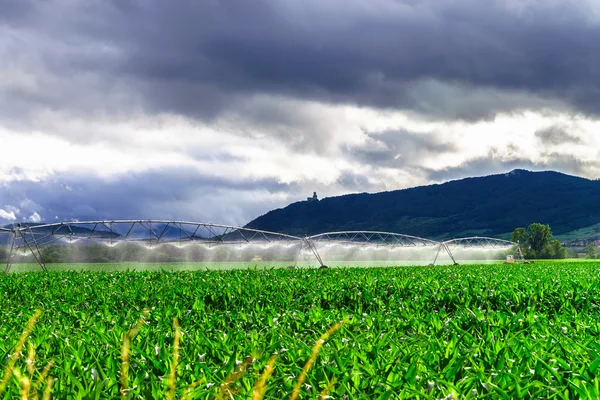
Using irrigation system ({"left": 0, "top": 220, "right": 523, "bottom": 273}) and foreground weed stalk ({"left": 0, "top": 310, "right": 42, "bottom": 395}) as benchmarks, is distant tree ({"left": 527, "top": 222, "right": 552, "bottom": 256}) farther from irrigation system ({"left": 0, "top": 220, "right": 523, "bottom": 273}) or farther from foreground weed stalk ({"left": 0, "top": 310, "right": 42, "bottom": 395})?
foreground weed stalk ({"left": 0, "top": 310, "right": 42, "bottom": 395})

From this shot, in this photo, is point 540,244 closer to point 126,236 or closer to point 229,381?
point 126,236

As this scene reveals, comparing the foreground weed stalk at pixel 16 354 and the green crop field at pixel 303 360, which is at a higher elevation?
the foreground weed stalk at pixel 16 354

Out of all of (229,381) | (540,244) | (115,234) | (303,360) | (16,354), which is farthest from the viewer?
(540,244)

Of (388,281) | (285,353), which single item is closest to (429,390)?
(285,353)

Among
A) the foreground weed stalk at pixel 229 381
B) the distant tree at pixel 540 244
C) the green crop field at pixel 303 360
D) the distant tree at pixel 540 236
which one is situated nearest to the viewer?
the foreground weed stalk at pixel 229 381

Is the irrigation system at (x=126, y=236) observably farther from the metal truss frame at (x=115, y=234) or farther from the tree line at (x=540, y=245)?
the tree line at (x=540, y=245)

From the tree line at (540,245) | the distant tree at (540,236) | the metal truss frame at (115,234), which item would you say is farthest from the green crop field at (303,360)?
the distant tree at (540,236)

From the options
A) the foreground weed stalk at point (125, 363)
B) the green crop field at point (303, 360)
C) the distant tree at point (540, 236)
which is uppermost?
the distant tree at point (540, 236)

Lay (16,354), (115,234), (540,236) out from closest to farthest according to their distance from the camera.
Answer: (16,354) < (115,234) < (540,236)

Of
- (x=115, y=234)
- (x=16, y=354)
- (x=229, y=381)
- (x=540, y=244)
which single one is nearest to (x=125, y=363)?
(x=16, y=354)

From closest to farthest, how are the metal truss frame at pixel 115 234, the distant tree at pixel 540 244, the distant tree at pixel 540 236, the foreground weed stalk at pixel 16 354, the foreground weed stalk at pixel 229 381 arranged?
the foreground weed stalk at pixel 16 354 < the foreground weed stalk at pixel 229 381 < the metal truss frame at pixel 115 234 < the distant tree at pixel 540 244 < the distant tree at pixel 540 236

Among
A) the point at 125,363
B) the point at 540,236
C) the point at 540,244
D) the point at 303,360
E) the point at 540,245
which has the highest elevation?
the point at 540,236

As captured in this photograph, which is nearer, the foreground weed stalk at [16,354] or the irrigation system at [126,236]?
the foreground weed stalk at [16,354]

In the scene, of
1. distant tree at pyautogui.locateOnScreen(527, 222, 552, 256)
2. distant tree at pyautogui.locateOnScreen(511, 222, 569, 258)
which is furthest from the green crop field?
distant tree at pyautogui.locateOnScreen(527, 222, 552, 256)
